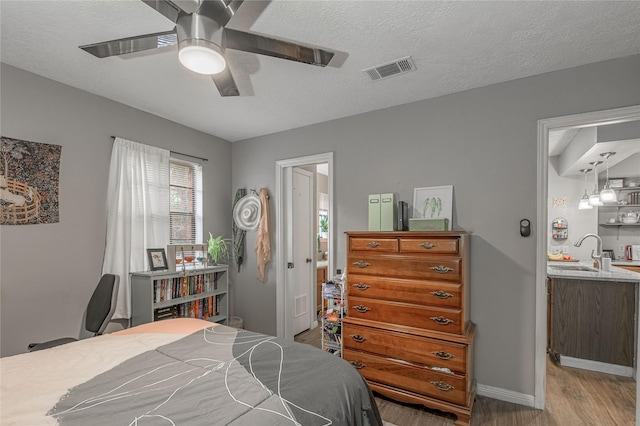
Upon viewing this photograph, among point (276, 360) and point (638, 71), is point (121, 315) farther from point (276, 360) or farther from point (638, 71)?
point (638, 71)

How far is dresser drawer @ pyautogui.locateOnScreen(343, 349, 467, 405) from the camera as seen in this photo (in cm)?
227

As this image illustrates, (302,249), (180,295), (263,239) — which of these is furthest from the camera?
(302,249)

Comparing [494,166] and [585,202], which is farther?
[585,202]

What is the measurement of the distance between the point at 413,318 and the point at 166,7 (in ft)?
8.22

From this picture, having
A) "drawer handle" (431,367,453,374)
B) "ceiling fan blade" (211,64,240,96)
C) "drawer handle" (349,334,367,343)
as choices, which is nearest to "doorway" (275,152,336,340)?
"drawer handle" (349,334,367,343)

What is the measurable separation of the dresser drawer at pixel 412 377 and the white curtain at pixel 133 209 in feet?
7.36

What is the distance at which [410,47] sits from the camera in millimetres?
2119

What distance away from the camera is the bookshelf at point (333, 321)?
3.01 meters

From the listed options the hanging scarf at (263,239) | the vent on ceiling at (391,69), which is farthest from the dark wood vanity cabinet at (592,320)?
the hanging scarf at (263,239)

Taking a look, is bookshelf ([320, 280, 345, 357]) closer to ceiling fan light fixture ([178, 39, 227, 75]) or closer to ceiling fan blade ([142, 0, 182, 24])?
ceiling fan light fixture ([178, 39, 227, 75])

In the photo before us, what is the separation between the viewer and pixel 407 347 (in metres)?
2.44

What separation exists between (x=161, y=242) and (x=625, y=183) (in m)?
7.21

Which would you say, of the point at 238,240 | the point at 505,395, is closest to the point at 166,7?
the point at 238,240

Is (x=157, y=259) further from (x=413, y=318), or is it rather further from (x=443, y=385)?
(x=443, y=385)
